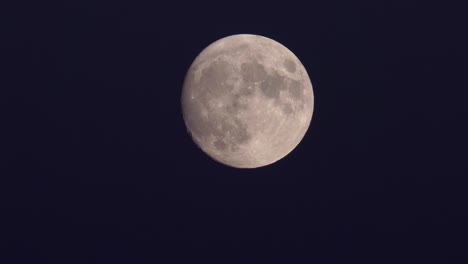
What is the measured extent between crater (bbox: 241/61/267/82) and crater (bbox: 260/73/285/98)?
14 centimetres

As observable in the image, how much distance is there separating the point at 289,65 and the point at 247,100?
5.07 ft

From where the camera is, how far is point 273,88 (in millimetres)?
9773

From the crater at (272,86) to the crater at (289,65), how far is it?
0.45 m

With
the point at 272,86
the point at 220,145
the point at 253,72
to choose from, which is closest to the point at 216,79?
the point at 253,72

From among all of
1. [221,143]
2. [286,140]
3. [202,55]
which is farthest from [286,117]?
[202,55]

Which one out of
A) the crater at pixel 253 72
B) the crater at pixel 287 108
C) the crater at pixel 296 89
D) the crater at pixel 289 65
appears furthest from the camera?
the crater at pixel 289 65

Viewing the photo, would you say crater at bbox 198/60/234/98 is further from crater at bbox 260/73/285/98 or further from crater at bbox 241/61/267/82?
crater at bbox 260/73/285/98

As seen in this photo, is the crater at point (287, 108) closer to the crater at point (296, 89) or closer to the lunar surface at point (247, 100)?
the lunar surface at point (247, 100)

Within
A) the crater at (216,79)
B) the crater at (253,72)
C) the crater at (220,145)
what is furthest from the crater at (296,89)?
the crater at (220,145)

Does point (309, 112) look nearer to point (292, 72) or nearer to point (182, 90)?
point (292, 72)

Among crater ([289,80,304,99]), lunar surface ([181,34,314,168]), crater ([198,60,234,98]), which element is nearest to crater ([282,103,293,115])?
lunar surface ([181,34,314,168])

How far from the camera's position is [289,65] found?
10.4m

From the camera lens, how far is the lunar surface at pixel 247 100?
9.67m

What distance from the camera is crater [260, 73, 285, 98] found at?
31.7 feet
